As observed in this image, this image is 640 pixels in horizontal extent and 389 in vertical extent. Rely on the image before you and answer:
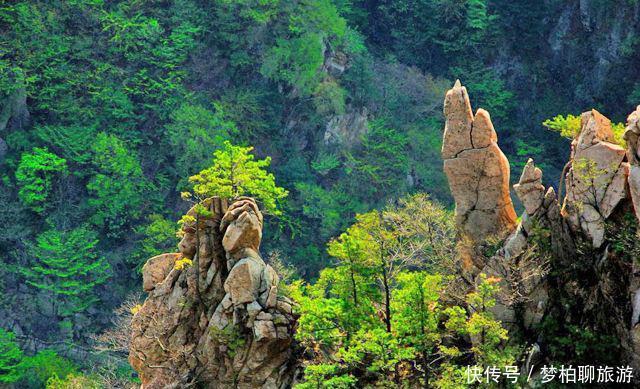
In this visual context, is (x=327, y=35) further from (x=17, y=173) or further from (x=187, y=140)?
(x=17, y=173)

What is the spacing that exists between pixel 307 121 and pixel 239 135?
4676 millimetres

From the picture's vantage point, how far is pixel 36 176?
2271 inches

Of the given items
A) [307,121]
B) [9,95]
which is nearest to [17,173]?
[9,95]

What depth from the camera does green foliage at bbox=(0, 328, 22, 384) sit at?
5150 cm

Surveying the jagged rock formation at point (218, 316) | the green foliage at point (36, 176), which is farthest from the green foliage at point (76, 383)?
the green foliage at point (36, 176)

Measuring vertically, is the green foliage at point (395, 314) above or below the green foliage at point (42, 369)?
above

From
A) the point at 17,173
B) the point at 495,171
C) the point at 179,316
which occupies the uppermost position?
the point at 495,171

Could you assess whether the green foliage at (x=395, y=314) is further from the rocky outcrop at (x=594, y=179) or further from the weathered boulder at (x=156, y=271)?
the weathered boulder at (x=156, y=271)

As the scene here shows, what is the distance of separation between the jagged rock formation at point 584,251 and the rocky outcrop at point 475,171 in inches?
25.7

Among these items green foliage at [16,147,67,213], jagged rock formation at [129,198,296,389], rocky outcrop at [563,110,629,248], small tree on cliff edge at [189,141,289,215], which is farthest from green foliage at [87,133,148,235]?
rocky outcrop at [563,110,629,248]

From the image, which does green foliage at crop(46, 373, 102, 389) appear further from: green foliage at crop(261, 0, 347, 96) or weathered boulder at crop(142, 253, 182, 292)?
green foliage at crop(261, 0, 347, 96)

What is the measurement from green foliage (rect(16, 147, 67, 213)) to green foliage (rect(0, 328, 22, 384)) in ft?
25.6

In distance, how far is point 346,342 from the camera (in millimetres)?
32500

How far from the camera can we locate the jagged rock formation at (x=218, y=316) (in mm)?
34031
